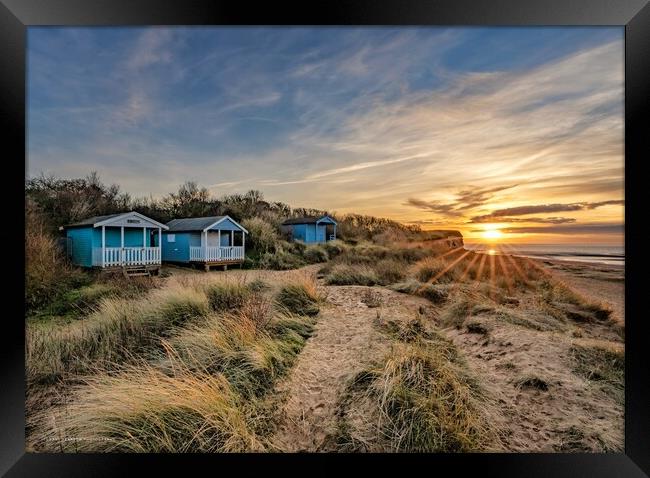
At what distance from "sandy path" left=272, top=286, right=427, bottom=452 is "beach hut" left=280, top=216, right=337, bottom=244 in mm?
585

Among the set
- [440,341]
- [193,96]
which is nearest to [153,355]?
[193,96]

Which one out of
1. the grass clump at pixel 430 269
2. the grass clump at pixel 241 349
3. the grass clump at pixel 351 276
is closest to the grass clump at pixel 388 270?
the grass clump at pixel 351 276

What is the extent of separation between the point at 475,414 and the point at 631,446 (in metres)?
0.98

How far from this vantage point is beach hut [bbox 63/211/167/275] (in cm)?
196

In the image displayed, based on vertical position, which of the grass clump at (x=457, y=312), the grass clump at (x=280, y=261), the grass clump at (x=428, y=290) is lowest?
the grass clump at (x=457, y=312)

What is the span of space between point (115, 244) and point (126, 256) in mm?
114

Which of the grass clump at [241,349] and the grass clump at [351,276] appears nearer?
the grass clump at [241,349]

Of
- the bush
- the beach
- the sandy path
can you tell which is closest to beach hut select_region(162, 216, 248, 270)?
the bush

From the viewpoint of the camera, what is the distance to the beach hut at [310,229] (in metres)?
2.54

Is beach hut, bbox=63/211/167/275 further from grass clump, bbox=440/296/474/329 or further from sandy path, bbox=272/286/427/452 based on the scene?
grass clump, bbox=440/296/474/329

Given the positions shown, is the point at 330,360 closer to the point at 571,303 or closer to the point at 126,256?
the point at 126,256

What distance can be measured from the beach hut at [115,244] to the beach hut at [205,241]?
4.7 inches

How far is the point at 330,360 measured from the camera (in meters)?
1.98

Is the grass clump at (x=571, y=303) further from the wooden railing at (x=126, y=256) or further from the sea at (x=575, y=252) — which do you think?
the wooden railing at (x=126, y=256)
